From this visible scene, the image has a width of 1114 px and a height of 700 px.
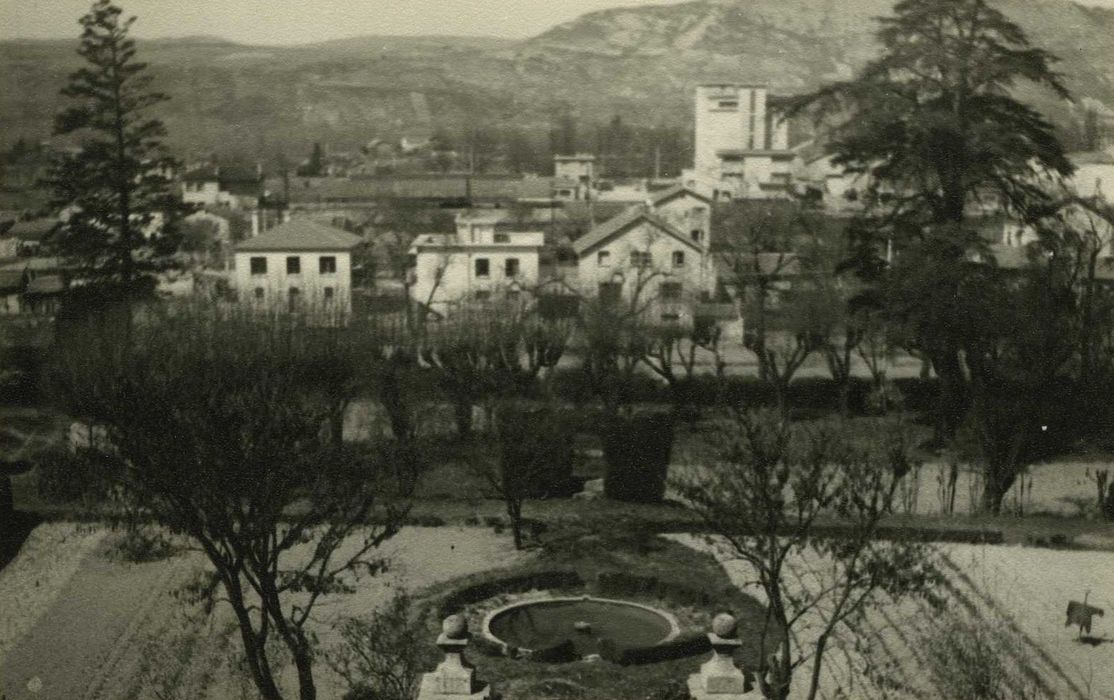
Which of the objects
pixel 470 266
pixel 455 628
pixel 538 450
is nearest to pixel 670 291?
pixel 470 266

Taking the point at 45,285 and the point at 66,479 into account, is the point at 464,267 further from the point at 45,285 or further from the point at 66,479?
the point at 66,479

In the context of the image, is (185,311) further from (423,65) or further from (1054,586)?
(423,65)

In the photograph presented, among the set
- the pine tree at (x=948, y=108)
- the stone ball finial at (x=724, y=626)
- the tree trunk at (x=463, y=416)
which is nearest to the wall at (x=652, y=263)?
the tree trunk at (x=463, y=416)

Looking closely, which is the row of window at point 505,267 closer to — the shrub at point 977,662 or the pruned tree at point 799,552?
the pruned tree at point 799,552

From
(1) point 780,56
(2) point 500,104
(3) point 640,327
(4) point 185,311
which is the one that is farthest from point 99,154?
(2) point 500,104

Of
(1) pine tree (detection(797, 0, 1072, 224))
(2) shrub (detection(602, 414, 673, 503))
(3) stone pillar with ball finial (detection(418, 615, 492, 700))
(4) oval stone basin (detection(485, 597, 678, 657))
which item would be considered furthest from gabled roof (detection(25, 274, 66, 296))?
(3) stone pillar with ball finial (detection(418, 615, 492, 700))

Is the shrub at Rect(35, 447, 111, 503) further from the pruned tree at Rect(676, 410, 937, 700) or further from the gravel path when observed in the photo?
the pruned tree at Rect(676, 410, 937, 700)
